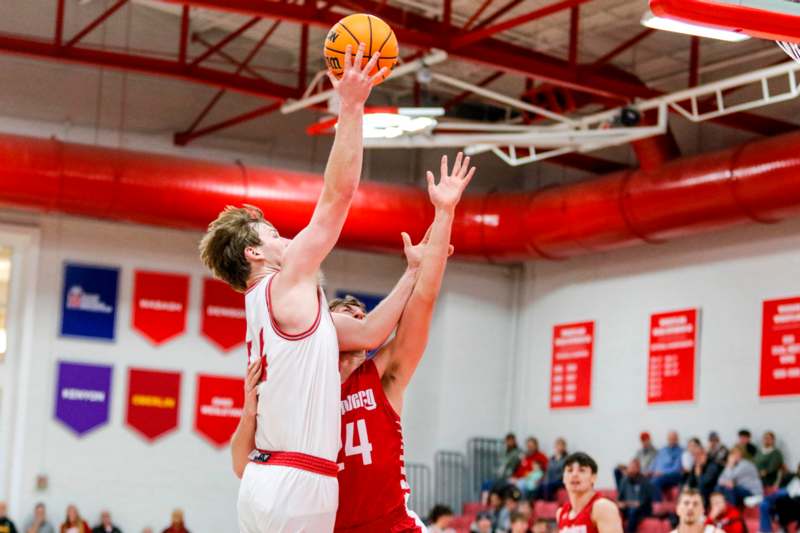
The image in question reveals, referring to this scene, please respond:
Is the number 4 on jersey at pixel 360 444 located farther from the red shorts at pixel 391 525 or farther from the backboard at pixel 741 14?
the backboard at pixel 741 14

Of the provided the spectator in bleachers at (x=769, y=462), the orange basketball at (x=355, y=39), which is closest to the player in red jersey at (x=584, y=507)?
the orange basketball at (x=355, y=39)

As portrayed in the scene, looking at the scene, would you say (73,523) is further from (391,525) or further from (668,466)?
(391,525)

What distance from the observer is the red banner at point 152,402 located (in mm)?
24422

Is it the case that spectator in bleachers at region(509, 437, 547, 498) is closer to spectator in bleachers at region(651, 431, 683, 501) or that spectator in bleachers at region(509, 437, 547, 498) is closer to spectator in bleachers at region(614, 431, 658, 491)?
spectator in bleachers at region(614, 431, 658, 491)

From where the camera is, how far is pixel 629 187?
21875 millimetres

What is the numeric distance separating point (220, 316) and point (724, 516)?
11.0 m

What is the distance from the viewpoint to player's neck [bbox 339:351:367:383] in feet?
20.8

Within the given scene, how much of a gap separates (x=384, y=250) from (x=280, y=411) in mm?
19082

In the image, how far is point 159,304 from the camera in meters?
25.0

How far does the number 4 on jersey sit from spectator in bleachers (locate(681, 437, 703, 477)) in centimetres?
1541

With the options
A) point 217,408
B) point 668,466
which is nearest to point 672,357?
point 668,466

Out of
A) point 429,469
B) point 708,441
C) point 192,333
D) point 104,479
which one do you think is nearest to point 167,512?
point 104,479

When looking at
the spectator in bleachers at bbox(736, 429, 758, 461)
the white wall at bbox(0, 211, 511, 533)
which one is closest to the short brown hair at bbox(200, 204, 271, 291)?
the spectator in bleachers at bbox(736, 429, 758, 461)

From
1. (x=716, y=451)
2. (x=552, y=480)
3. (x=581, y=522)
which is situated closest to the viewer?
(x=581, y=522)
